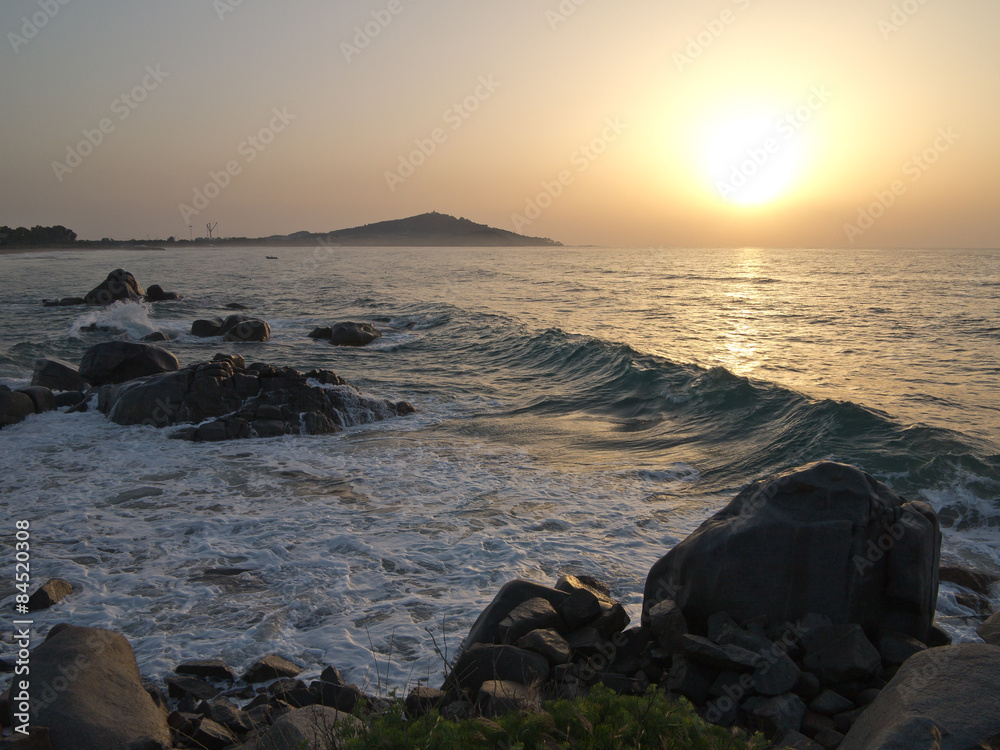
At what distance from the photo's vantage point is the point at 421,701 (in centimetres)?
501

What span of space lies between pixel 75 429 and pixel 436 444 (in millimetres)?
7870

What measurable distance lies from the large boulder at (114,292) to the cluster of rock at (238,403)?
85.5 feet

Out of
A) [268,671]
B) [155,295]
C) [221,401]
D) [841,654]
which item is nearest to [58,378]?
[221,401]

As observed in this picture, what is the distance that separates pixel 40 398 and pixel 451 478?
1077 cm

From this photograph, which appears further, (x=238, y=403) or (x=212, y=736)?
(x=238, y=403)

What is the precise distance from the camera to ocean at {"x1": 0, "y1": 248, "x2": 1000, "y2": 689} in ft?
23.5

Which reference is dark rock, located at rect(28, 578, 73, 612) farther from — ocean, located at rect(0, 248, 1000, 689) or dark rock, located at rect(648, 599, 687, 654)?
dark rock, located at rect(648, 599, 687, 654)

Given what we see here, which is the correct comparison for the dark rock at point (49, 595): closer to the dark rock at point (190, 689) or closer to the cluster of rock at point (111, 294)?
the dark rock at point (190, 689)

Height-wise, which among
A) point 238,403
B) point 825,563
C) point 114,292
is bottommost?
point 238,403

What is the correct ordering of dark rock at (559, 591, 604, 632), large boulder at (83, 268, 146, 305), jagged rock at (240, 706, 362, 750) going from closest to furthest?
jagged rock at (240, 706, 362, 750) → dark rock at (559, 591, 604, 632) → large boulder at (83, 268, 146, 305)

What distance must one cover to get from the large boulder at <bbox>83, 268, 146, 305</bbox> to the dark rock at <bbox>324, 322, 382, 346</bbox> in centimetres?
1714

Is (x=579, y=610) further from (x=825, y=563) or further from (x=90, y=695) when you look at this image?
(x=90, y=695)

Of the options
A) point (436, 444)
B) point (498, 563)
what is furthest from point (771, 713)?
point (436, 444)

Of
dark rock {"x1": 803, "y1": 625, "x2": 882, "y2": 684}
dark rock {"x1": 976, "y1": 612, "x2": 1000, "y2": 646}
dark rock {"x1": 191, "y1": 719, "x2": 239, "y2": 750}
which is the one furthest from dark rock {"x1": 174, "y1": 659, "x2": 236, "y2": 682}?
dark rock {"x1": 976, "y1": 612, "x2": 1000, "y2": 646}
